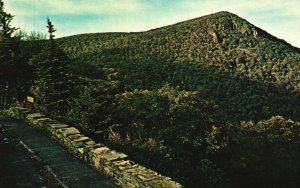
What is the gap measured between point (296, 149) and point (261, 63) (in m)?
44.7

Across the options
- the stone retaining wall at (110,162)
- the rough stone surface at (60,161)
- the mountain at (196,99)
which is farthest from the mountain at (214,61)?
the stone retaining wall at (110,162)

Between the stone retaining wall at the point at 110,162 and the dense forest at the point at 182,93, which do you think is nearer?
the stone retaining wall at the point at 110,162

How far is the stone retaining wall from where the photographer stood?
826 cm

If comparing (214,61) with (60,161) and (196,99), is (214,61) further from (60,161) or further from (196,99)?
(60,161)

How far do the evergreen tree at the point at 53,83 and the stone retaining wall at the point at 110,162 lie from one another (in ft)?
26.5

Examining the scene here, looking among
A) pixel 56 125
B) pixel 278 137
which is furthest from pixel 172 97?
pixel 56 125

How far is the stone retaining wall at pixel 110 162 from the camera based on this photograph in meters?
8.26

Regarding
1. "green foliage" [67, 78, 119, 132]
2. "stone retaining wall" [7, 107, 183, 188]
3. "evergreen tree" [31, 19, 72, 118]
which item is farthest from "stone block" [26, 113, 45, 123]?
"evergreen tree" [31, 19, 72, 118]

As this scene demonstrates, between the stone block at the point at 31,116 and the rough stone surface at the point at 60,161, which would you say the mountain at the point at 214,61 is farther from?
the rough stone surface at the point at 60,161

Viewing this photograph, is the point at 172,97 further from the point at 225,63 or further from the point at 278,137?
the point at 225,63

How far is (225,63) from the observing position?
274 feet

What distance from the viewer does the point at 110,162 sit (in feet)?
31.3

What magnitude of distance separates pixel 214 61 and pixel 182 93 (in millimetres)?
51003

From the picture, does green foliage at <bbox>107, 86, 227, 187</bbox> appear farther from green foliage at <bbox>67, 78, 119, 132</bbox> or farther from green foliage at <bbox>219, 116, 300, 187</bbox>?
green foliage at <bbox>67, 78, 119, 132</bbox>
